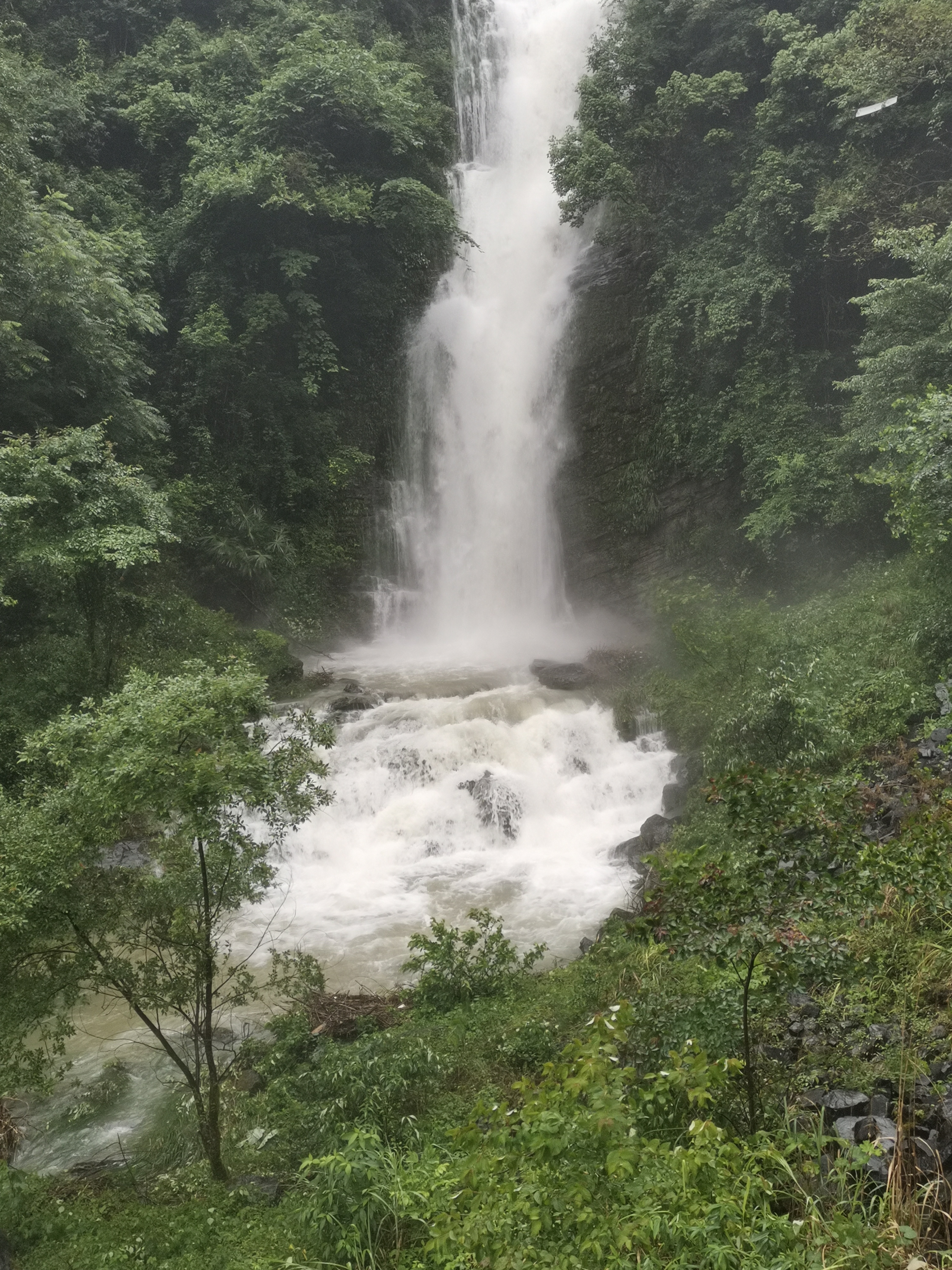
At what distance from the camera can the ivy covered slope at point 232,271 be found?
15227 mm

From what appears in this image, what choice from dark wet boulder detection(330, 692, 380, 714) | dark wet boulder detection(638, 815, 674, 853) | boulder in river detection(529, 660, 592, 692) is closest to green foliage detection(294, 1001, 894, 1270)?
dark wet boulder detection(638, 815, 674, 853)

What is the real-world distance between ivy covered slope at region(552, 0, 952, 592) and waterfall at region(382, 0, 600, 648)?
1060 mm

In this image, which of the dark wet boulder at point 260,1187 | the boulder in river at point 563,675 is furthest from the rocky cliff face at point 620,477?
the dark wet boulder at point 260,1187

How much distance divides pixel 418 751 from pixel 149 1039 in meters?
5.77

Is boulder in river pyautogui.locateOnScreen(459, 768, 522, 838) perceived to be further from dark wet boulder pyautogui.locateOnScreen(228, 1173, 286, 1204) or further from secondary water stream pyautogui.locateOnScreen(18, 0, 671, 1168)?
dark wet boulder pyautogui.locateOnScreen(228, 1173, 286, 1204)

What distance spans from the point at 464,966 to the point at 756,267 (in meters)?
14.3

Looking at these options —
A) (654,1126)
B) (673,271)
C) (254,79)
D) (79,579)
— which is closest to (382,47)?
(254,79)

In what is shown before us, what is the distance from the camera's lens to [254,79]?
19484 mm

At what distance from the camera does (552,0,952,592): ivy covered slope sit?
1397cm

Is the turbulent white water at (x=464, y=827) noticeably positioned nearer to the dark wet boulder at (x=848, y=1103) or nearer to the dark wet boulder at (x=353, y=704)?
the dark wet boulder at (x=353, y=704)

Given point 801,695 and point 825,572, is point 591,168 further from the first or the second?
point 801,695

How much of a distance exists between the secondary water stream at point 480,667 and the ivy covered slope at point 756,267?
6.40 feet

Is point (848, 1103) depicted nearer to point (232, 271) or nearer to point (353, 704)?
point (353, 704)

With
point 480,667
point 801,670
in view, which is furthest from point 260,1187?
point 480,667
